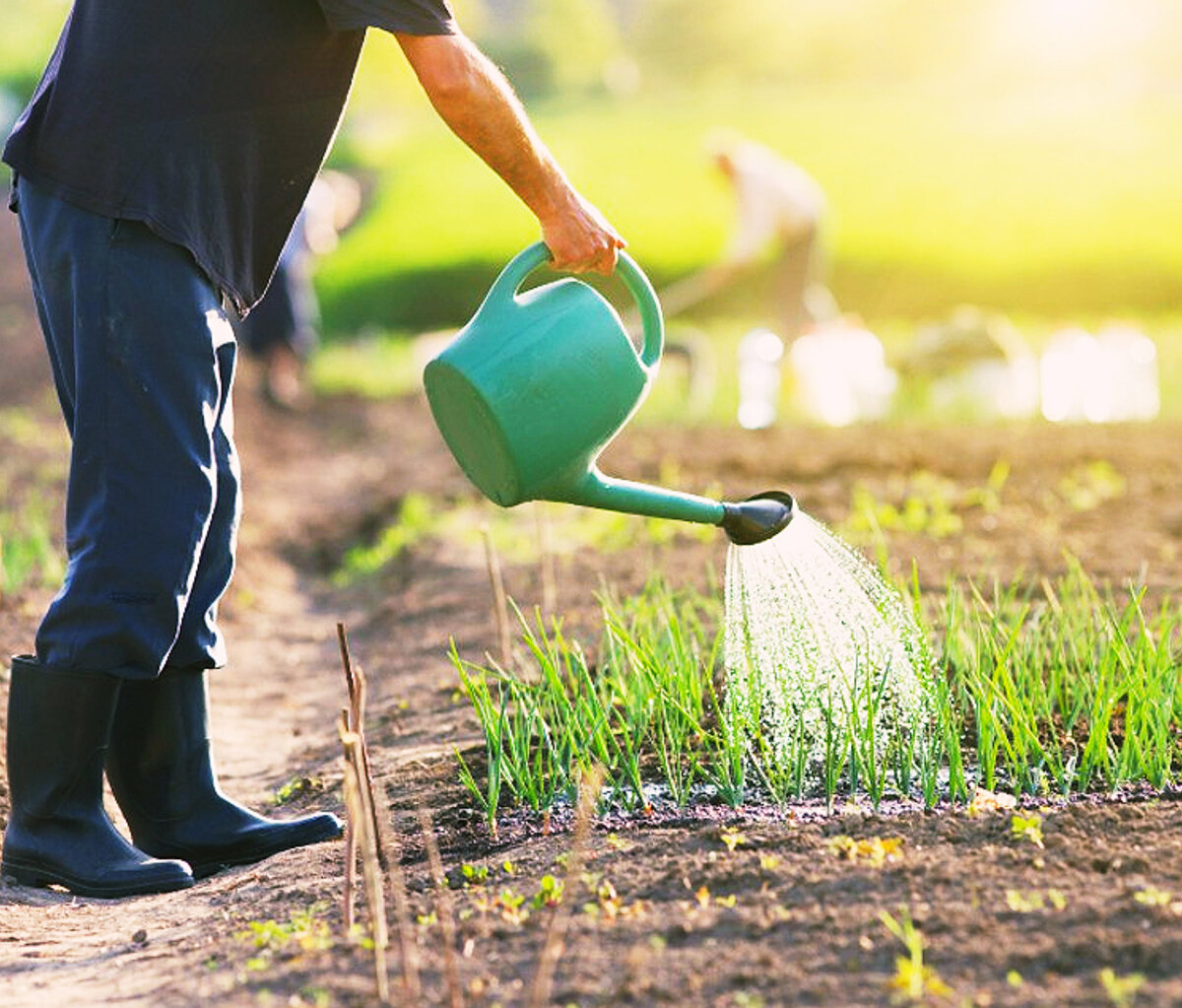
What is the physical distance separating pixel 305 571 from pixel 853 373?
383cm

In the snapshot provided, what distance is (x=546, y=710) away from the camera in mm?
2920

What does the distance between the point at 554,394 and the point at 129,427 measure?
571mm

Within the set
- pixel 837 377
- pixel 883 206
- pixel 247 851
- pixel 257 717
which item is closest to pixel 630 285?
pixel 247 851

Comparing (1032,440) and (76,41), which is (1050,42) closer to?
(1032,440)

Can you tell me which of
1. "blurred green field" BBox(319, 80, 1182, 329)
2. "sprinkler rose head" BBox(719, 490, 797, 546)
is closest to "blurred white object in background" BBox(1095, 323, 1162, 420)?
"blurred green field" BBox(319, 80, 1182, 329)

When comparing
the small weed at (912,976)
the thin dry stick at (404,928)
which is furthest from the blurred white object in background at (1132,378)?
the small weed at (912,976)

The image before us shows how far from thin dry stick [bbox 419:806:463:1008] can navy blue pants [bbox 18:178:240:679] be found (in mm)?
505

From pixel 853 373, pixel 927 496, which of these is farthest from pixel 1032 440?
pixel 853 373

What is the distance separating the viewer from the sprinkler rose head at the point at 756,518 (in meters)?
2.62

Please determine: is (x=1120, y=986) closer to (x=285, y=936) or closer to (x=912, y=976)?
(x=912, y=976)

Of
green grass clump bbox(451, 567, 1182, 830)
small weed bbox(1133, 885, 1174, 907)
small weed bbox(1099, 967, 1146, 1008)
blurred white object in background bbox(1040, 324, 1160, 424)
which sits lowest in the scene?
small weed bbox(1099, 967, 1146, 1008)

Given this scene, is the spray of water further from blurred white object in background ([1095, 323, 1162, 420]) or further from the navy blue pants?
blurred white object in background ([1095, 323, 1162, 420])

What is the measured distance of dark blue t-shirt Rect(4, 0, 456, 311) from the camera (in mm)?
2553

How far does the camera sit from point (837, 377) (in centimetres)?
912
